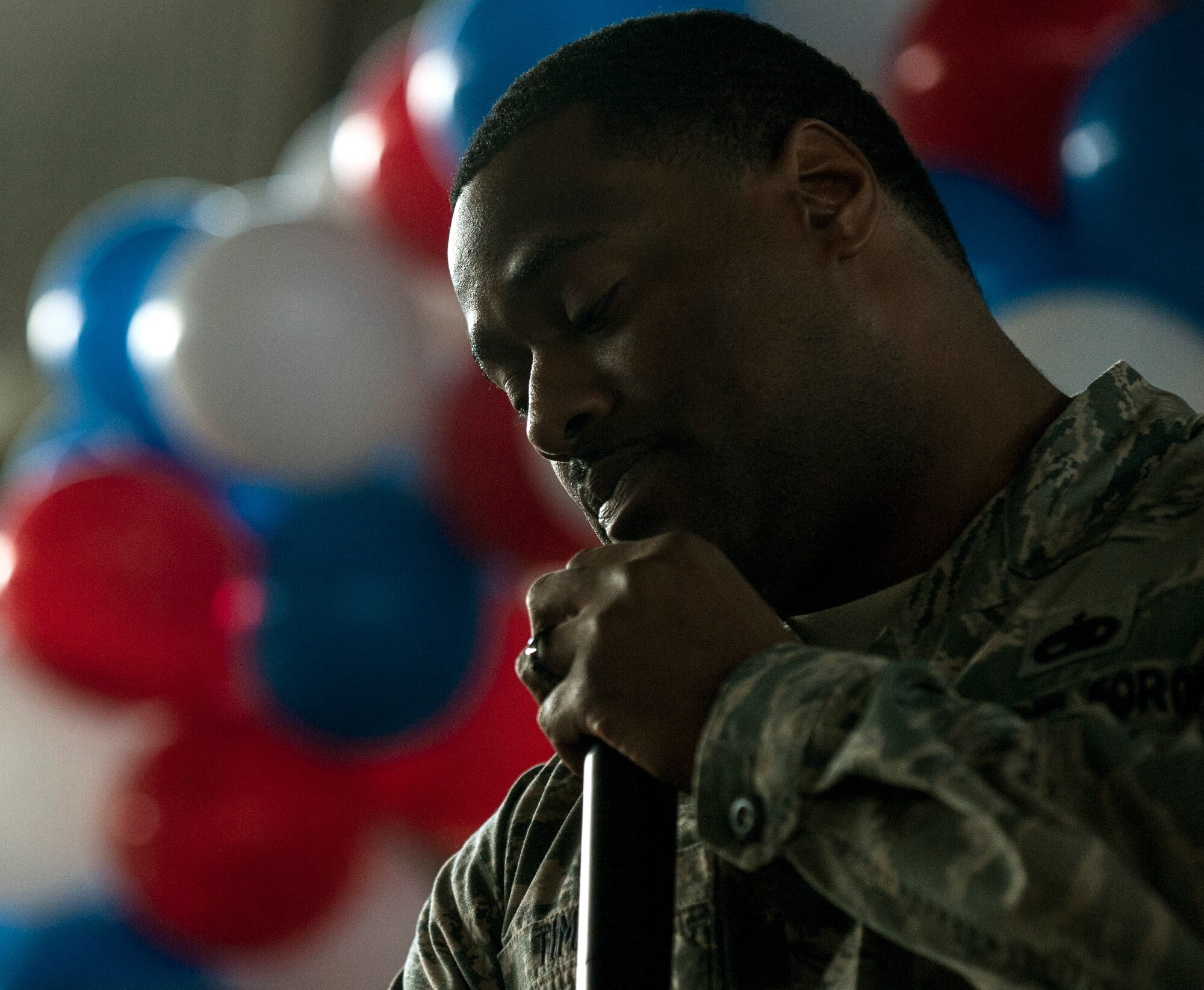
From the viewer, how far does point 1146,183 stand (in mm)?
1354

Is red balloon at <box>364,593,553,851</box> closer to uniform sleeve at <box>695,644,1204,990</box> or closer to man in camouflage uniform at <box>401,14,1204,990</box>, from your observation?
man in camouflage uniform at <box>401,14,1204,990</box>

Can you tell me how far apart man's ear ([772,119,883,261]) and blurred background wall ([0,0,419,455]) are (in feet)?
10.7

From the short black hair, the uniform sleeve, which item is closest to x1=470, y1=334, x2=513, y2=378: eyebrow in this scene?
the short black hair

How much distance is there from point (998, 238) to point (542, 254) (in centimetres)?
78

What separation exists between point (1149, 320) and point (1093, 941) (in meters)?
1.00

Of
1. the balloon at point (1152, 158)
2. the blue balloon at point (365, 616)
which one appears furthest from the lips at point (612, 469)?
the blue balloon at point (365, 616)

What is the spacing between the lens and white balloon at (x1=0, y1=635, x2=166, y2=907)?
1.83 m

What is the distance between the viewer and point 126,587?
5.86 feet

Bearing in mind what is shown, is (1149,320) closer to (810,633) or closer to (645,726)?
(810,633)

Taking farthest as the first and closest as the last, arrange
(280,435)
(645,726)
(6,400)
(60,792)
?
(6,400)
(60,792)
(280,435)
(645,726)

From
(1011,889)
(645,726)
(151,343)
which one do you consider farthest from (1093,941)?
(151,343)

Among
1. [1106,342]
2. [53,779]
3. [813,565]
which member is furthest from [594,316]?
[53,779]

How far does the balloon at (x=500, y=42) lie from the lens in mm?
1545

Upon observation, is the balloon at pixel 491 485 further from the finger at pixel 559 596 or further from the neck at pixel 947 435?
the finger at pixel 559 596
